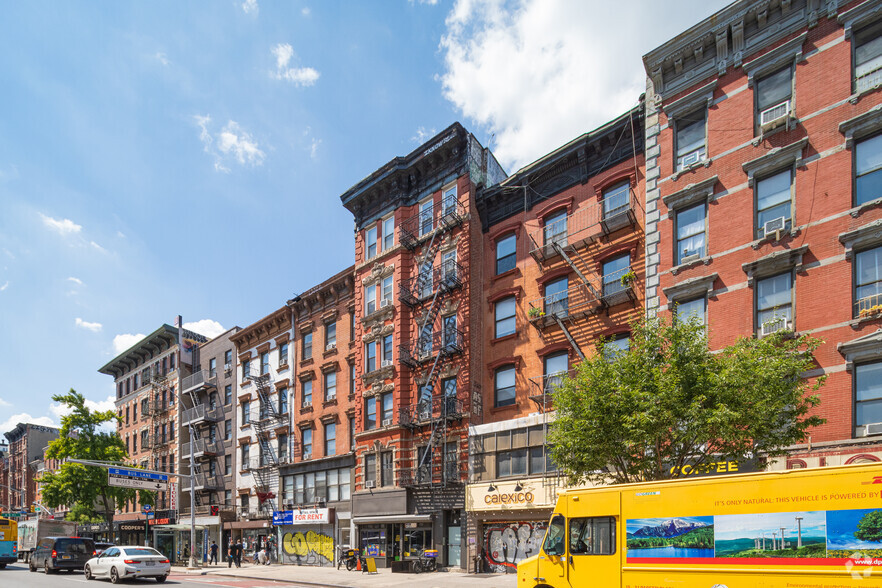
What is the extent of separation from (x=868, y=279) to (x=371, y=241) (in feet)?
82.0

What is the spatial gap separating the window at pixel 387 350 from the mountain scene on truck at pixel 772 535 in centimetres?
2391

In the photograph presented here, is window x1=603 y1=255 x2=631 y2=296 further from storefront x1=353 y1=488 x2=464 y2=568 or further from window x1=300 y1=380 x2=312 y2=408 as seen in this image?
window x1=300 y1=380 x2=312 y2=408

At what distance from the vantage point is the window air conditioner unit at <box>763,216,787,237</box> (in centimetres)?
2072

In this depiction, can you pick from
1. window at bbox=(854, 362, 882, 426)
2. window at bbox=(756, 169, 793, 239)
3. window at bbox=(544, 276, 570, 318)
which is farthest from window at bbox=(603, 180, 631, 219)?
window at bbox=(854, 362, 882, 426)

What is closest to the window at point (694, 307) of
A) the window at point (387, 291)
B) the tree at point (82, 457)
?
the window at point (387, 291)

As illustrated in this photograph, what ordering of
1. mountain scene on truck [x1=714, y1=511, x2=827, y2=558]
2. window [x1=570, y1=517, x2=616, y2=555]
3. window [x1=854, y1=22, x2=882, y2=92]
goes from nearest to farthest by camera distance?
mountain scene on truck [x1=714, y1=511, x2=827, y2=558] → window [x1=570, y1=517, x2=616, y2=555] → window [x1=854, y1=22, x2=882, y2=92]

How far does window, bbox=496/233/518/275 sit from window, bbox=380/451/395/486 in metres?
11.0

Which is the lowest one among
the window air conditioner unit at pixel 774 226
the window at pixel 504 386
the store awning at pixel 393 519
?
the store awning at pixel 393 519

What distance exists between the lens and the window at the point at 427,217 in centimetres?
3384

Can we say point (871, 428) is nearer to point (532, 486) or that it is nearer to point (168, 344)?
point (532, 486)

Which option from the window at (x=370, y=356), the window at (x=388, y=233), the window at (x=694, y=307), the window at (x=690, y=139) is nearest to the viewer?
the window at (x=694, y=307)

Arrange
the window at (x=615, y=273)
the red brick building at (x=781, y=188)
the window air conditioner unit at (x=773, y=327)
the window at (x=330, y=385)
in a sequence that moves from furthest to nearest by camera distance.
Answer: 1. the window at (x=330, y=385)
2. the window at (x=615, y=273)
3. the window air conditioner unit at (x=773, y=327)
4. the red brick building at (x=781, y=188)

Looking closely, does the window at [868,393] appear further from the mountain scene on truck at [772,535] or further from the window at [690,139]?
the window at [690,139]

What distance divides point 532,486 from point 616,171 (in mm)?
13271
